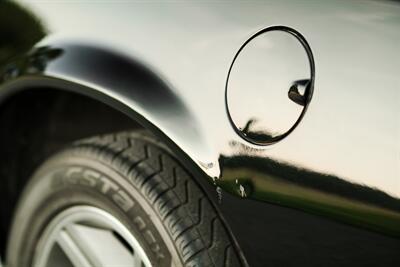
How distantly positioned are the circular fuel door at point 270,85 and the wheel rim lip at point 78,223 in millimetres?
439

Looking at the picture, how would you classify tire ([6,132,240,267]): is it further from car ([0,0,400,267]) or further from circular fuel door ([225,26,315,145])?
circular fuel door ([225,26,315,145])

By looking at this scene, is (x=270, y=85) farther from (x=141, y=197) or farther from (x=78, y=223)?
(x=78, y=223)

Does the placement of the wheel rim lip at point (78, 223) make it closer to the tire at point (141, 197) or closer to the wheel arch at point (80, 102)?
the tire at point (141, 197)

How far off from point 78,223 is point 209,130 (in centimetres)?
58

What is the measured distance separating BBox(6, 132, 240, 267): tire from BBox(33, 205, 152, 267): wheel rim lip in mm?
13

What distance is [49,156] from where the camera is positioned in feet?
7.38

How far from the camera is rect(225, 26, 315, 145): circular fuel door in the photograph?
4.90ft

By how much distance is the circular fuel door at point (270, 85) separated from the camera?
4.90ft

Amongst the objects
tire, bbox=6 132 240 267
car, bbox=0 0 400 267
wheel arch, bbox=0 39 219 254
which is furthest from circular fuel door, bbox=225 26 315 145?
tire, bbox=6 132 240 267

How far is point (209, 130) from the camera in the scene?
163 cm

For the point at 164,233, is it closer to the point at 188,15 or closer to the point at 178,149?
the point at 178,149

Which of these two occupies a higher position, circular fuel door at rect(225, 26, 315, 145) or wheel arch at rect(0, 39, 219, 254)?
wheel arch at rect(0, 39, 219, 254)

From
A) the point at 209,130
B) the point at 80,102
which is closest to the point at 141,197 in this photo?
the point at 209,130

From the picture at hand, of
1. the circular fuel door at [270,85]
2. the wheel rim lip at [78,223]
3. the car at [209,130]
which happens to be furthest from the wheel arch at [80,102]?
the wheel rim lip at [78,223]
